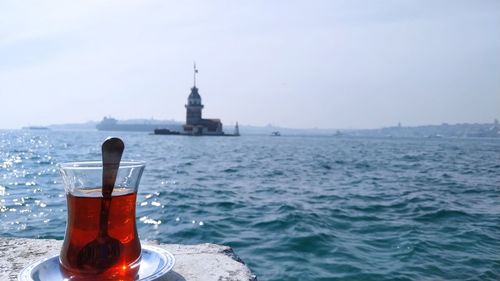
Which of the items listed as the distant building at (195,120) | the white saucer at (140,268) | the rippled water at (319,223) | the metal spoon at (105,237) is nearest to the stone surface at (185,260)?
Result: the white saucer at (140,268)

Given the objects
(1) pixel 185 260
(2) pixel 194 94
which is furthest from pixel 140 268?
(2) pixel 194 94

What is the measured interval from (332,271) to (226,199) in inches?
196

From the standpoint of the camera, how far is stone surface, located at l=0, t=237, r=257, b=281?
1415 millimetres

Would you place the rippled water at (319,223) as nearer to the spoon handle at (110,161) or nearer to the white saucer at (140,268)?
the white saucer at (140,268)

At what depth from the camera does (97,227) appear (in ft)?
3.98

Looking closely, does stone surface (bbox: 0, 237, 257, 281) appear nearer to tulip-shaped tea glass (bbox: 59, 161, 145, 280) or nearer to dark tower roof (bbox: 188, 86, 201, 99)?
tulip-shaped tea glass (bbox: 59, 161, 145, 280)

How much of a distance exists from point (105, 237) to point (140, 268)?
15cm

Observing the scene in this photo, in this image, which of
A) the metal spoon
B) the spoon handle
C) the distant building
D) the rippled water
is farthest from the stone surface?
the distant building

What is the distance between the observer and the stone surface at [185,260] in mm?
1415

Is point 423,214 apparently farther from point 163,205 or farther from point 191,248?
point 191,248

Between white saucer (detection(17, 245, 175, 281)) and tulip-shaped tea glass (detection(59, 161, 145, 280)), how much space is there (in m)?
0.03

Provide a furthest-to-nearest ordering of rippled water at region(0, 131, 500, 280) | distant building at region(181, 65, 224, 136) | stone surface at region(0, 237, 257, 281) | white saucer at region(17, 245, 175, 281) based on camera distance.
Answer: distant building at region(181, 65, 224, 136) → rippled water at region(0, 131, 500, 280) → stone surface at region(0, 237, 257, 281) → white saucer at region(17, 245, 175, 281)

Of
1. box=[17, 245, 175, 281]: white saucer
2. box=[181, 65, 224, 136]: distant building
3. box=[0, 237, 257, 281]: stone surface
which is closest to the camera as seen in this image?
box=[17, 245, 175, 281]: white saucer

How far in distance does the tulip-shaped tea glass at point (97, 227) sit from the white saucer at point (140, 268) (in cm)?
3
